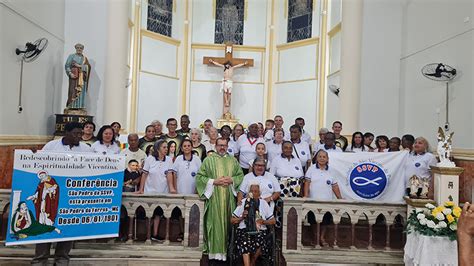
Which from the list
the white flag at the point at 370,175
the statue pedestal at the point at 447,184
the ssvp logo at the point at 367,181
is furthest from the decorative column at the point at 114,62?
the statue pedestal at the point at 447,184

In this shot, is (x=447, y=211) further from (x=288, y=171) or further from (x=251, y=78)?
(x=251, y=78)

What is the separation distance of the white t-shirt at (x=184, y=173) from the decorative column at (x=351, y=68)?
220 inches

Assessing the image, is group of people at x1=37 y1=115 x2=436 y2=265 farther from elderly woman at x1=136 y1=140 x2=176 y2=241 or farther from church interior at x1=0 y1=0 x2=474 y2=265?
church interior at x1=0 y1=0 x2=474 y2=265

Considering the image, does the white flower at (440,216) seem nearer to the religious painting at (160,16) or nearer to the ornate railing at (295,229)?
the ornate railing at (295,229)

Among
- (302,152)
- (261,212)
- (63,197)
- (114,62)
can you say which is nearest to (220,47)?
(114,62)

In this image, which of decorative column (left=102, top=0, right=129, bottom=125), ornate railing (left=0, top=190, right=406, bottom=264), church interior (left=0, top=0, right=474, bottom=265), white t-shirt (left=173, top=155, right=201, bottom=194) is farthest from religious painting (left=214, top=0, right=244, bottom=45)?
ornate railing (left=0, top=190, right=406, bottom=264)

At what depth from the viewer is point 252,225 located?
5.18m

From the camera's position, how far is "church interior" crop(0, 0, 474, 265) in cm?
533

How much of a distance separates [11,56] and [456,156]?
308 inches

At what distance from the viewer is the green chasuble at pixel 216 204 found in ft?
17.6

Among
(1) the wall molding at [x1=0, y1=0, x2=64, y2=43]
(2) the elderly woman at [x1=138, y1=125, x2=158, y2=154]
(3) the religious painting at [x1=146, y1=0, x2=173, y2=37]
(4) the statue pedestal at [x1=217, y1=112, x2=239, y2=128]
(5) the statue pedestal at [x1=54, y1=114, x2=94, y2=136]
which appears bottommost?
(2) the elderly woman at [x1=138, y1=125, x2=158, y2=154]

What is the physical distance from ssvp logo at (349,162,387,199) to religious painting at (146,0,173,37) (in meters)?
10.1

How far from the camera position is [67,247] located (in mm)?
4887

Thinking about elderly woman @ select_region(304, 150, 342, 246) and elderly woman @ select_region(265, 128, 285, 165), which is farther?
elderly woman @ select_region(265, 128, 285, 165)
